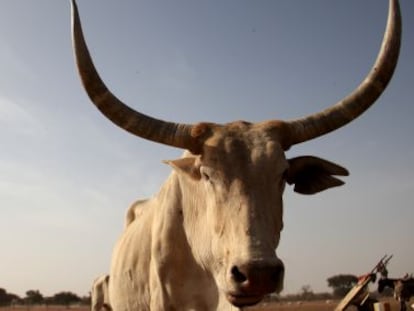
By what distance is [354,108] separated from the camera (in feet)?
18.5

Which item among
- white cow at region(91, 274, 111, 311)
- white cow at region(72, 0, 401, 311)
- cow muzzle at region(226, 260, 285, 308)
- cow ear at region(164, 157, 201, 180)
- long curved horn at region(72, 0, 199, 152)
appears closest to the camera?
cow muzzle at region(226, 260, 285, 308)

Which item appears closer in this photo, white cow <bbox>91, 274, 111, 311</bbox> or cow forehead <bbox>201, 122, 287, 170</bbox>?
cow forehead <bbox>201, 122, 287, 170</bbox>

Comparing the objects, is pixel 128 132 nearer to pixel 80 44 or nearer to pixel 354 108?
pixel 80 44

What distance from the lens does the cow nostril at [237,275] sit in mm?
4016

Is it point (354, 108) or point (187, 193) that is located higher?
point (354, 108)

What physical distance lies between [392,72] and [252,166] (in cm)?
204

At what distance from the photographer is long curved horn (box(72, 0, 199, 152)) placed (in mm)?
5059

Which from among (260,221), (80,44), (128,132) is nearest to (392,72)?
(260,221)

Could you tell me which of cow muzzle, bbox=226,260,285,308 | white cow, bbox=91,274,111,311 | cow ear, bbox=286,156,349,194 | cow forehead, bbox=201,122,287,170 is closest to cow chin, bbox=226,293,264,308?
cow muzzle, bbox=226,260,285,308

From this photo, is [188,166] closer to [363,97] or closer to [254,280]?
[254,280]

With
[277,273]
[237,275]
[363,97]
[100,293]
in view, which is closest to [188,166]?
[237,275]

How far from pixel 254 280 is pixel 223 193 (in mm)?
1071

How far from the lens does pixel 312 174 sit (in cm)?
618

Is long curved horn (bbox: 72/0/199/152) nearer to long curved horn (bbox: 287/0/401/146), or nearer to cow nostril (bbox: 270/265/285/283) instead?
long curved horn (bbox: 287/0/401/146)
